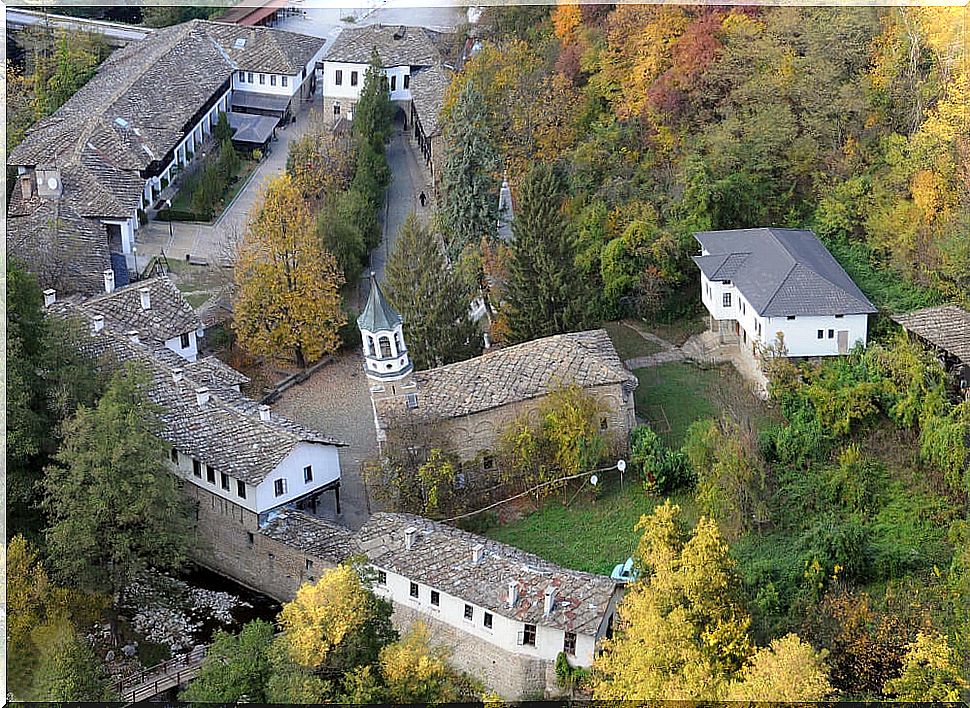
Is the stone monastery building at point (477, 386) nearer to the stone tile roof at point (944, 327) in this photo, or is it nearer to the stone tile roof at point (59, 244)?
the stone tile roof at point (944, 327)

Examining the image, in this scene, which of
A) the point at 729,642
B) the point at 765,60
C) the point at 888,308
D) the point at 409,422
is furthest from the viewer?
the point at 765,60

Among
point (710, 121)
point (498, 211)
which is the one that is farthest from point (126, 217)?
point (710, 121)

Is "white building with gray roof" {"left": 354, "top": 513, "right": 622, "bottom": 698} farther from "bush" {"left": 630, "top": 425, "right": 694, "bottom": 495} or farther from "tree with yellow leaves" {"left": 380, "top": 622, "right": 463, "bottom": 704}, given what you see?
"bush" {"left": 630, "top": 425, "right": 694, "bottom": 495}

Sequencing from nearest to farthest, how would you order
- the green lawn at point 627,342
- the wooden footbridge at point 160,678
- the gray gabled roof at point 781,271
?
the wooden footbridge at point 160,678
the gray gabled roof at point 781,271
the green lawn at point 627,342

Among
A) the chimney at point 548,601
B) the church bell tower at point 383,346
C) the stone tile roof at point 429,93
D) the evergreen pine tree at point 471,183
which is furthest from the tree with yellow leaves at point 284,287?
the chimney at point 548,601

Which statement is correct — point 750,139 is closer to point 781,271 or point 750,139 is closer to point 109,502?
point 781,271

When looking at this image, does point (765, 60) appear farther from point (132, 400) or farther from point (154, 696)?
point (154, 696)
